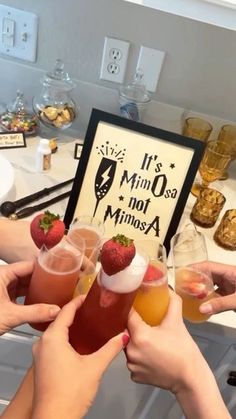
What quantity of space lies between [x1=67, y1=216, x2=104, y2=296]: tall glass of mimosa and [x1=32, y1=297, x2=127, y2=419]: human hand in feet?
0.36

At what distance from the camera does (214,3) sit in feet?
2.32

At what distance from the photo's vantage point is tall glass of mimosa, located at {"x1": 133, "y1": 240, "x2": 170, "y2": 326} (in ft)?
2.14

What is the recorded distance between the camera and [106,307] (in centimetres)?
63

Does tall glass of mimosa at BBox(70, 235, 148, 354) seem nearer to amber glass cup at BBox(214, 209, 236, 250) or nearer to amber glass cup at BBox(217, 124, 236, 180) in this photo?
amber glass cup at BBox(214, 209, 236, 250)

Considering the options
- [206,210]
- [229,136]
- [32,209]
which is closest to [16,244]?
[32,209]

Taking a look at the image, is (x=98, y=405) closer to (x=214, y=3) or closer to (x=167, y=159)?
(x=167, y=159)

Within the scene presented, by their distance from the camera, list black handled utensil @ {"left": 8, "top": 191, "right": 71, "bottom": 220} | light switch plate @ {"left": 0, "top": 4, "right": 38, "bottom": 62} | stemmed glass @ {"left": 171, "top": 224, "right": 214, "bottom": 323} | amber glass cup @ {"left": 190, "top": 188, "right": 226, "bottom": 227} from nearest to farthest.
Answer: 1. stemmed glass @ {"left": 171, "top": 224, "right": 214, "bottom": 323}
2. black handled utensil @ {"left": 8, "top": 191, "right": 71, "bottom": 220}
3. amber glass cup @ {"left": 190, "top": 188, "right": 226, "bottom": 227}
4. light switch plate @ {"left": 0, "top": 4, "right": 38, "bottom": 62}

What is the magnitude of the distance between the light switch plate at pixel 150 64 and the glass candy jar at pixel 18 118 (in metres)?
0.32

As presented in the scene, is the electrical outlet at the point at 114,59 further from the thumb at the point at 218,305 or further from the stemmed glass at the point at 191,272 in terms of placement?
the thumb at the point at 218,305

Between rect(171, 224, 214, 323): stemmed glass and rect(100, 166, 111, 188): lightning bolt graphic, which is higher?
rect(100, 166, 111, 188): lightning bolt graphic

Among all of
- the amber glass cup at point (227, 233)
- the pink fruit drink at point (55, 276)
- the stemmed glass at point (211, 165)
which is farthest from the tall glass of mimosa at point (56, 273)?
the stemmed glass at point (211, 165)

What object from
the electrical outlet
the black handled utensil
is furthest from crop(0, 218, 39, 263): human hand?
the electrical outlet

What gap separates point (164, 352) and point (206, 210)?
0.43 metres

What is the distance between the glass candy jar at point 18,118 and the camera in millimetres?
1146
